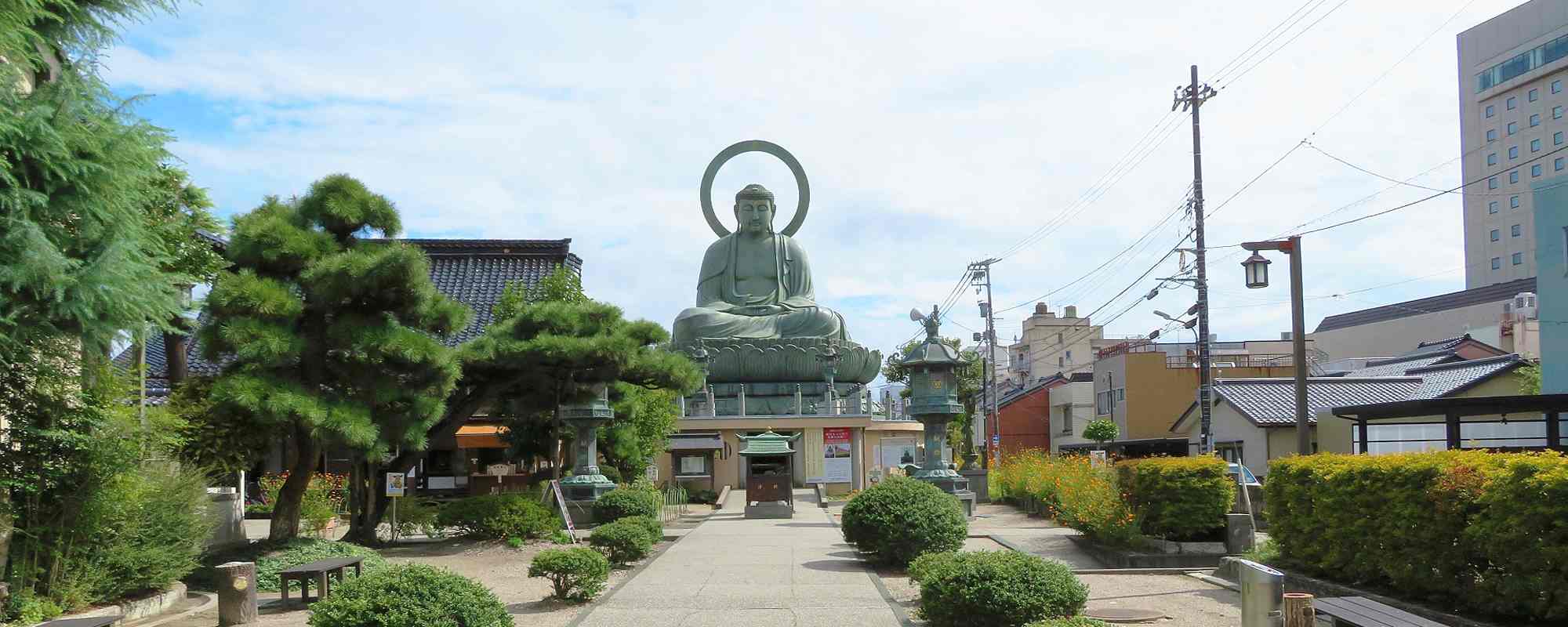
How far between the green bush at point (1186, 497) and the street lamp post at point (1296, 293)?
383 cm

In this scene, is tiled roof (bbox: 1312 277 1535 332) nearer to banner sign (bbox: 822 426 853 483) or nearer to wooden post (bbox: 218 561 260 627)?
banner sign (bbox: 822 426 853 483)

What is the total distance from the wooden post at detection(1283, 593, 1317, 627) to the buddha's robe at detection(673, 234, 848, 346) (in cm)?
3035

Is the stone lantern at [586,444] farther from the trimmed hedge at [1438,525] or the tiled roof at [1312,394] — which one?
the tiled roof at [1312,394]

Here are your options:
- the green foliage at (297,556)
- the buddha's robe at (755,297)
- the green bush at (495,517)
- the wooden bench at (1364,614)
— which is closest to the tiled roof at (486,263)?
the buddha's robe at (755,297)

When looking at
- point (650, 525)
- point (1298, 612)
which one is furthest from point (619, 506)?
point (1298, 612)

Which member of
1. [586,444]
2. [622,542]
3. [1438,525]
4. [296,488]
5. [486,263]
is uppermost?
[486,263]

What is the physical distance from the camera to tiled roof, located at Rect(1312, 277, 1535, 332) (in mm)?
50281

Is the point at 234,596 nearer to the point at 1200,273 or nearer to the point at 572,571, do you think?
the point at 572,571

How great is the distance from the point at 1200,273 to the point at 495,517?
14.6m

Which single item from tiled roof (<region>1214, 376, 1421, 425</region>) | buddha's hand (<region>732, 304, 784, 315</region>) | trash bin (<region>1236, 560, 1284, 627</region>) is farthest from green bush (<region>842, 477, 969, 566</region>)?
buddha's hand (<region>732, 304, 784, 315</region>)

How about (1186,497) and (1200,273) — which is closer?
(1186,497)

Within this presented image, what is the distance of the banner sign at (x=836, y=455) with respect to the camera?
3322 cm

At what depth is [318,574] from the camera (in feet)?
39.7

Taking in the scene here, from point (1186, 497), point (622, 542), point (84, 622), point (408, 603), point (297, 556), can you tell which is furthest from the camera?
point (1186, 497)
